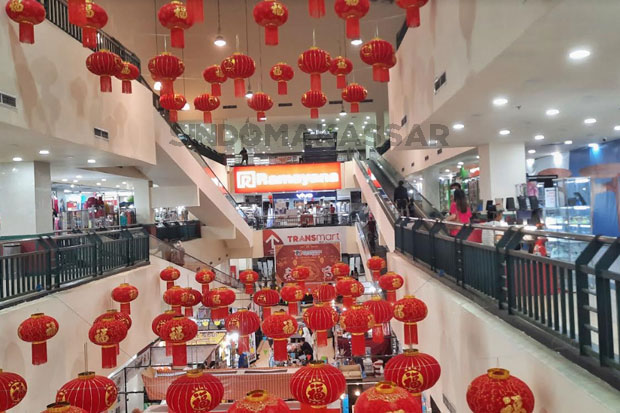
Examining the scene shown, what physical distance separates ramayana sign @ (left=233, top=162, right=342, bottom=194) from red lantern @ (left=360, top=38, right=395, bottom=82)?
11.8 m

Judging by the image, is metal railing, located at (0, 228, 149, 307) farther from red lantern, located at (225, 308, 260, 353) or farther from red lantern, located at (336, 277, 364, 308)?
red lantern, located at (336, 277, 364, 308)

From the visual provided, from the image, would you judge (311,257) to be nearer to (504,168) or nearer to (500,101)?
(504,168)

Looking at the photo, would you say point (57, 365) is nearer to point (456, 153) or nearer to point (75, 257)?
point (75, 257)

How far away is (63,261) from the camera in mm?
6328

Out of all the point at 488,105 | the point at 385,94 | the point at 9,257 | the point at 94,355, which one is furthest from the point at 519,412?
the point at 385,94

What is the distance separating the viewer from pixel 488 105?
591 centimetres

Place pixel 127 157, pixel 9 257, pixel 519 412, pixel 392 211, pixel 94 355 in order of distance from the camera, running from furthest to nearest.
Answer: pixel 392 211 < pixel 127 157 < pixel 94 355 < pixel 9 257 < pixel 519 412

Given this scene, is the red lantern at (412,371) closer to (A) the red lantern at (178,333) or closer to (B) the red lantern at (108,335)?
(A) the red lantern at (178,333)

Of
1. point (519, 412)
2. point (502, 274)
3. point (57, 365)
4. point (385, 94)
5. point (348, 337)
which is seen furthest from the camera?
point (385, 94)

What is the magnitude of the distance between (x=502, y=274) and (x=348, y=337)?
7.67 meters

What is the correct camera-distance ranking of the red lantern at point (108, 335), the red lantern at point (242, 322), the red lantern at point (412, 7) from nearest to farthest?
the red lantern at point (412, 7)
the red lantern at point (108, 335)
the red lantern at point (242, 322)

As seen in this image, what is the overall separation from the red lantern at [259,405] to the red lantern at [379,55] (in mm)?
3967

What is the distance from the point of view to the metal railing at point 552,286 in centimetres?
252

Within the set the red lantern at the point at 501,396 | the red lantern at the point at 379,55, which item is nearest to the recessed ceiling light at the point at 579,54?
the red lantern at the point at 379,55
